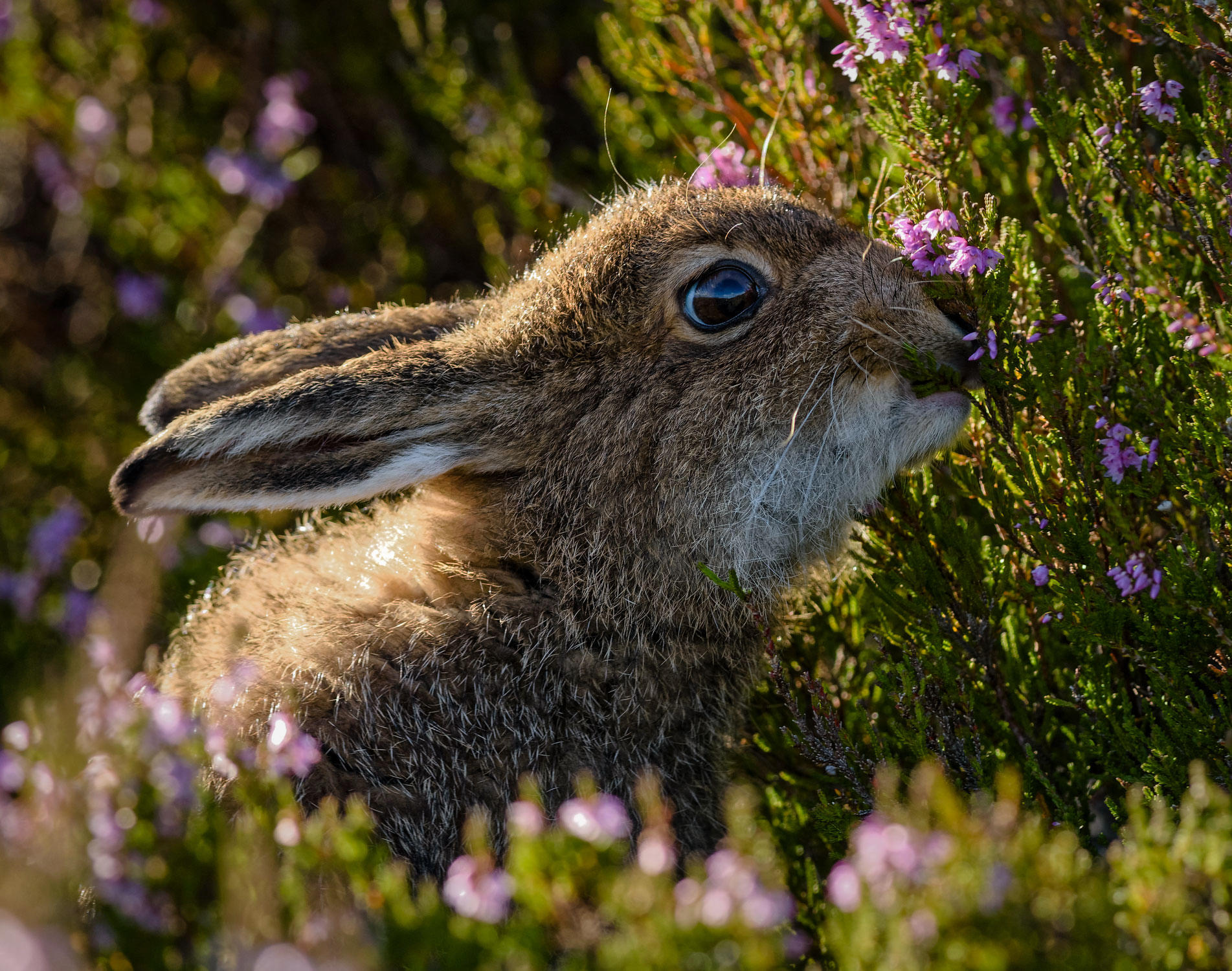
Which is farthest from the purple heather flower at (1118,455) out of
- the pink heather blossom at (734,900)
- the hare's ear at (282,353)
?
the hare's ear at (282,353)

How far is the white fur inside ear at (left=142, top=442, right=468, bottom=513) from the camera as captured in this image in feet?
8.84

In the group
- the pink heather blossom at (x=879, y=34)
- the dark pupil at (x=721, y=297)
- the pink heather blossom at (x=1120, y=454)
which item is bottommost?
the pink heather blossom at (x=1120, y=454)

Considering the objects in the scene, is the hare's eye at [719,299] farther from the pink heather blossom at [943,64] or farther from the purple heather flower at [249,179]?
the purple heather flower at [249,179]

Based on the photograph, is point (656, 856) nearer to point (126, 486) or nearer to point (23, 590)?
point (126, 486)

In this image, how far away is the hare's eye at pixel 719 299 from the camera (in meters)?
3.05

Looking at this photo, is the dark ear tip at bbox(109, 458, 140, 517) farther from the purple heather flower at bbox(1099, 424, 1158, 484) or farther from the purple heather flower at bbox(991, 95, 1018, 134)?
the purple heather flower at bbox(991, 95, 1018, 134)

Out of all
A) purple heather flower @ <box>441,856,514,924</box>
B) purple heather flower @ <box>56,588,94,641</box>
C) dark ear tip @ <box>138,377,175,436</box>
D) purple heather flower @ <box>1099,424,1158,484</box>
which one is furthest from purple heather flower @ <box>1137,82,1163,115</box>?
purple heather flower @ <box>56,588,94,641</box>

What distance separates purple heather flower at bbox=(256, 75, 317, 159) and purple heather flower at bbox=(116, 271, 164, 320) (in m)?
0.96

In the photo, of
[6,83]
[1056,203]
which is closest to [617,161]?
[1056,203]

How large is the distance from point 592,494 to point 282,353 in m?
1.31

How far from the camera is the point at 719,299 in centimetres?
304

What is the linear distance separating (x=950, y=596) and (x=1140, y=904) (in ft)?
4.01

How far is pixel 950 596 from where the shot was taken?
2807 millimetres

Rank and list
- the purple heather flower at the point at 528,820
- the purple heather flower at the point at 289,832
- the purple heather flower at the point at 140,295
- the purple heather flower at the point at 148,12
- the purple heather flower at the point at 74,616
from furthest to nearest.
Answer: the purple heather flower at the point at 148,12, the purple heather flower at the point at 140,295, the purple heather flower at the point at 74,616, the purple heather flower at the point at 289,832, the purple heather flower at the point at 528,820
